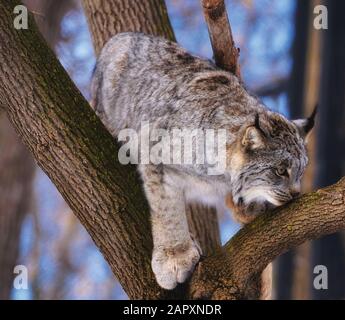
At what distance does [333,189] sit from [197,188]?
924 millimetres

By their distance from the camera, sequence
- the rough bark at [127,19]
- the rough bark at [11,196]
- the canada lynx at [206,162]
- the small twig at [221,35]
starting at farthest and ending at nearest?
the rough bark at [11,196] → the rough bark at [127,19] → the small twig at [221,35] → the canada lynx at [206,162]

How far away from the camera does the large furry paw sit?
161 inches

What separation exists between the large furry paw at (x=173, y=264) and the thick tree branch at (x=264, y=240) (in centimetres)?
7

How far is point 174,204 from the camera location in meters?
4.17

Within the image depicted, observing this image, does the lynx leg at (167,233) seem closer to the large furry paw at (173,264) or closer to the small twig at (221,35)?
the large furry paw at (173,264)

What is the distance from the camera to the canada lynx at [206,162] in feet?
13.2

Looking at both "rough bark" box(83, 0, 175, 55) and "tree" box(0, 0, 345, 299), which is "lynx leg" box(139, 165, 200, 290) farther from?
"rough bark" box(83, 0, 175, 55)

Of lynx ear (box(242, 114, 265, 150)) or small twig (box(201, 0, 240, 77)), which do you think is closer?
lynx ear (box(242, 114, 265, 150))

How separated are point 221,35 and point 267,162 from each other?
853 millimetres

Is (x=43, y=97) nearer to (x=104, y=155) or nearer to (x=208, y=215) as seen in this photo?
(x=104, y=155)

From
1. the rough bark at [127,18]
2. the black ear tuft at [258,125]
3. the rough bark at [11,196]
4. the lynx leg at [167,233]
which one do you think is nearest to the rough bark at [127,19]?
the rough bark at [127,18]

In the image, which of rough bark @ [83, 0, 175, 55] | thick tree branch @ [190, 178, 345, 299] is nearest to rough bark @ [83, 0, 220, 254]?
rough bark @ [83, 0, 175, 55]

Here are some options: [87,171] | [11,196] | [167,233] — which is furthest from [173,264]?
[11,196]

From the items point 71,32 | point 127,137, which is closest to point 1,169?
Result: point 71,32
